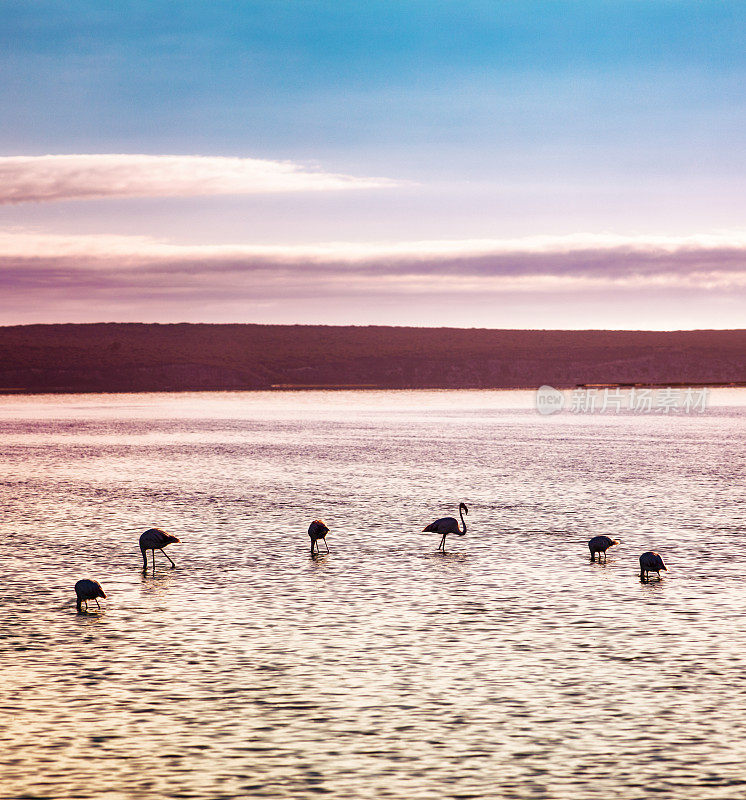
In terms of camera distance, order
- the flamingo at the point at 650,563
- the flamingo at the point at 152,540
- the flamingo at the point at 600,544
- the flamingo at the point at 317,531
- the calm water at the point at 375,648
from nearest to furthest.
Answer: the calm water at the point at 375,648
the flamingo at the point at 650,563
the flamingo at the point at 152,540
the flamingo at the point at 600,544
the flamingo at the point at 317,531

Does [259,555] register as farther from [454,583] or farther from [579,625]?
[579,625]

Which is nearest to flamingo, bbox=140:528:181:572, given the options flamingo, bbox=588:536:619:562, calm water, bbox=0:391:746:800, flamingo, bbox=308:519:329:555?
calm water, bbox=0:391:746:800

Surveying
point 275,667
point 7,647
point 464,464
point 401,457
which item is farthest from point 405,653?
point 401,457

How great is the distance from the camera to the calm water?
9.61 meters

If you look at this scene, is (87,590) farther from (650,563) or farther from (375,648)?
(650,563)

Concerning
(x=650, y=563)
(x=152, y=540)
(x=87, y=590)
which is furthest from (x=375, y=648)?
(x=152, y=540)

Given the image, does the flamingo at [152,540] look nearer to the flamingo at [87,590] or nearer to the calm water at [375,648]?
the calm water at [375,648]

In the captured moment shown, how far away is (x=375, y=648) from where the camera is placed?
13578 mm

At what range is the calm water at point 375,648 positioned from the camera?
9609 mm

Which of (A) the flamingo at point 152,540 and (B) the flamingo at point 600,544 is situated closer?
(A) the flamingo at point 152,540

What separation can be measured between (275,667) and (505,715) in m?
3.00

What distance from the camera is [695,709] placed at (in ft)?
36.5

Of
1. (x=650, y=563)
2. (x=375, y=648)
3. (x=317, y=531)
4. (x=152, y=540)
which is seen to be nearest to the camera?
(x=375, y=648)

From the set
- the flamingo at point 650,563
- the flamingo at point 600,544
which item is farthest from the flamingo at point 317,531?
the flamingo at point 650,563
